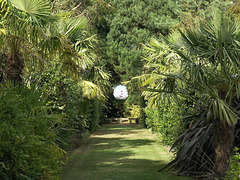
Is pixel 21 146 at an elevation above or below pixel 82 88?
below

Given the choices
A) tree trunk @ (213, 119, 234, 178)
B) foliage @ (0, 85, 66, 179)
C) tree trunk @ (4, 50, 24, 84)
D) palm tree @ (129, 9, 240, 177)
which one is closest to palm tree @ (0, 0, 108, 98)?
tree trunk @ (4, 50, 24, 84)

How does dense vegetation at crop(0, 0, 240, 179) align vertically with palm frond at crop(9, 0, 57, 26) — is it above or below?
below

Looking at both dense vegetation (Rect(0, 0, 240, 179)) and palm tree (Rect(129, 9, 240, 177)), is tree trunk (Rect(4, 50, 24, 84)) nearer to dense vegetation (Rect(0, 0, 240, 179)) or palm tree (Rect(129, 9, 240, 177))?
dense vegetation (Rect(0, 0, 240, 179))

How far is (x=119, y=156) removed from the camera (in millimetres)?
11195

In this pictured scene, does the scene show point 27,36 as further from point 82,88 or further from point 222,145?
point 82,88

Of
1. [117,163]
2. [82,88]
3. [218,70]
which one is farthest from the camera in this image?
[82,88]

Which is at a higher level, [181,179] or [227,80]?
[227,80]

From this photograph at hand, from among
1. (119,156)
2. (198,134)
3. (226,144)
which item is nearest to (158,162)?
(119,156)

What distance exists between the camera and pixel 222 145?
6844 mm

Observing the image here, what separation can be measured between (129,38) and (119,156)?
46.2 ft

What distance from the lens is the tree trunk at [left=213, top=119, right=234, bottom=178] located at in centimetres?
680

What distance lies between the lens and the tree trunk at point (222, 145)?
6796 millimetres

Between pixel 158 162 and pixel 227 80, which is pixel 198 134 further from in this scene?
pixel 158 162

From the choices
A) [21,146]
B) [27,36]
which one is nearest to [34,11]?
[27,36]
